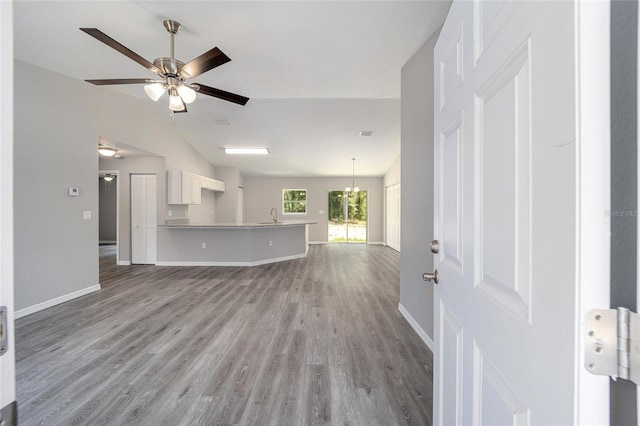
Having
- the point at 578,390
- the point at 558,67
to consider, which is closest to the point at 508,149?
the point at 558,67

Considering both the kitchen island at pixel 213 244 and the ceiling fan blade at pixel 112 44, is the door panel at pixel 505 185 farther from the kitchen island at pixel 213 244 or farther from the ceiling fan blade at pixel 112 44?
the kitchen island at pixel 213 244

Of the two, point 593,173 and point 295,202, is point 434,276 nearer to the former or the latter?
point 593,173

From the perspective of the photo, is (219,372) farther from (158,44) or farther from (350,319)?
(158,44)

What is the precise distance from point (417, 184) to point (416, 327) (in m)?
1.40

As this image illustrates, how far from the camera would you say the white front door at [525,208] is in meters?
0.37

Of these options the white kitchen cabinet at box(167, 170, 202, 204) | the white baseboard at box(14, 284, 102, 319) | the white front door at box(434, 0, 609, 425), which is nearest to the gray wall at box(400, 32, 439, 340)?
the white front door at box(434, 0, 609, 425)

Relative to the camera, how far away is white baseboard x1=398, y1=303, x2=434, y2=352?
7.45 ft

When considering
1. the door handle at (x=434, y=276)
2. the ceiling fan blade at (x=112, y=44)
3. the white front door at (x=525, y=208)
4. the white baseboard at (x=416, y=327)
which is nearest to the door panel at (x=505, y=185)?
the white front door at (x=525, y=208)

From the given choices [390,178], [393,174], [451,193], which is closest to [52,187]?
[451,193]

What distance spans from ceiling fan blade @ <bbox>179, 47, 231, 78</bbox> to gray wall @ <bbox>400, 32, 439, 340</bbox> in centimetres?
180

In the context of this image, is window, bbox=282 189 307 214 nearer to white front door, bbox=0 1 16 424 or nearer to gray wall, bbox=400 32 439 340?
gray wall, bbox=400 32 439 340

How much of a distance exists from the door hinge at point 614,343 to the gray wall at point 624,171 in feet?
0.10

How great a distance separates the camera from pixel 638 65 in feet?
1.20

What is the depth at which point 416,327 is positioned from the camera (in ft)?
8.38
